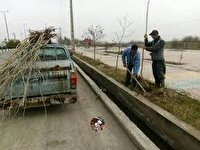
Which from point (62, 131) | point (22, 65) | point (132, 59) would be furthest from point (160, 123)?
point (132, 59)

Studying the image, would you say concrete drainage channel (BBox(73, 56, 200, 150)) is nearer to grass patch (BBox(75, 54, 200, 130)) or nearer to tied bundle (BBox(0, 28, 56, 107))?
grass patch (BBox(75, 54, 200, 130))

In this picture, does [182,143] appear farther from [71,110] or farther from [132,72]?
[132,72]

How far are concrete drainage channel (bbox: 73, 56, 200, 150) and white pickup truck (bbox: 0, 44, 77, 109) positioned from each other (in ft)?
5.61

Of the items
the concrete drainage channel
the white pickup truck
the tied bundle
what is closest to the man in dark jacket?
the concrete drainage channel

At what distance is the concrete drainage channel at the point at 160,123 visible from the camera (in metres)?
4.91

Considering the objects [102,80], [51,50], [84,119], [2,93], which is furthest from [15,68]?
[102,80]

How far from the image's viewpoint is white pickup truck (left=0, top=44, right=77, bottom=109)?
7.20m

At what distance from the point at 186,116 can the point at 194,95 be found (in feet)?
8.74

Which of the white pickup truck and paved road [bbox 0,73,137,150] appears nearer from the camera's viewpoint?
paved road [bbox 0,73,137,150]

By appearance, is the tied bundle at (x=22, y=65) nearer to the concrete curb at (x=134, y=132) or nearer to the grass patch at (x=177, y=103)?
the concrete curb at (x=134, y=132)

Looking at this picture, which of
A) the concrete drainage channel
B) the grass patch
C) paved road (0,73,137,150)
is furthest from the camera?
the grass patch

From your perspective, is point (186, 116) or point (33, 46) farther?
point (33, 46)

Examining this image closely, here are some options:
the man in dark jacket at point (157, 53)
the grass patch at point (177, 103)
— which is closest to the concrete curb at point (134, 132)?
the grass patch at point (177, 103)

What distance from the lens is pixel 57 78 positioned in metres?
7.46
